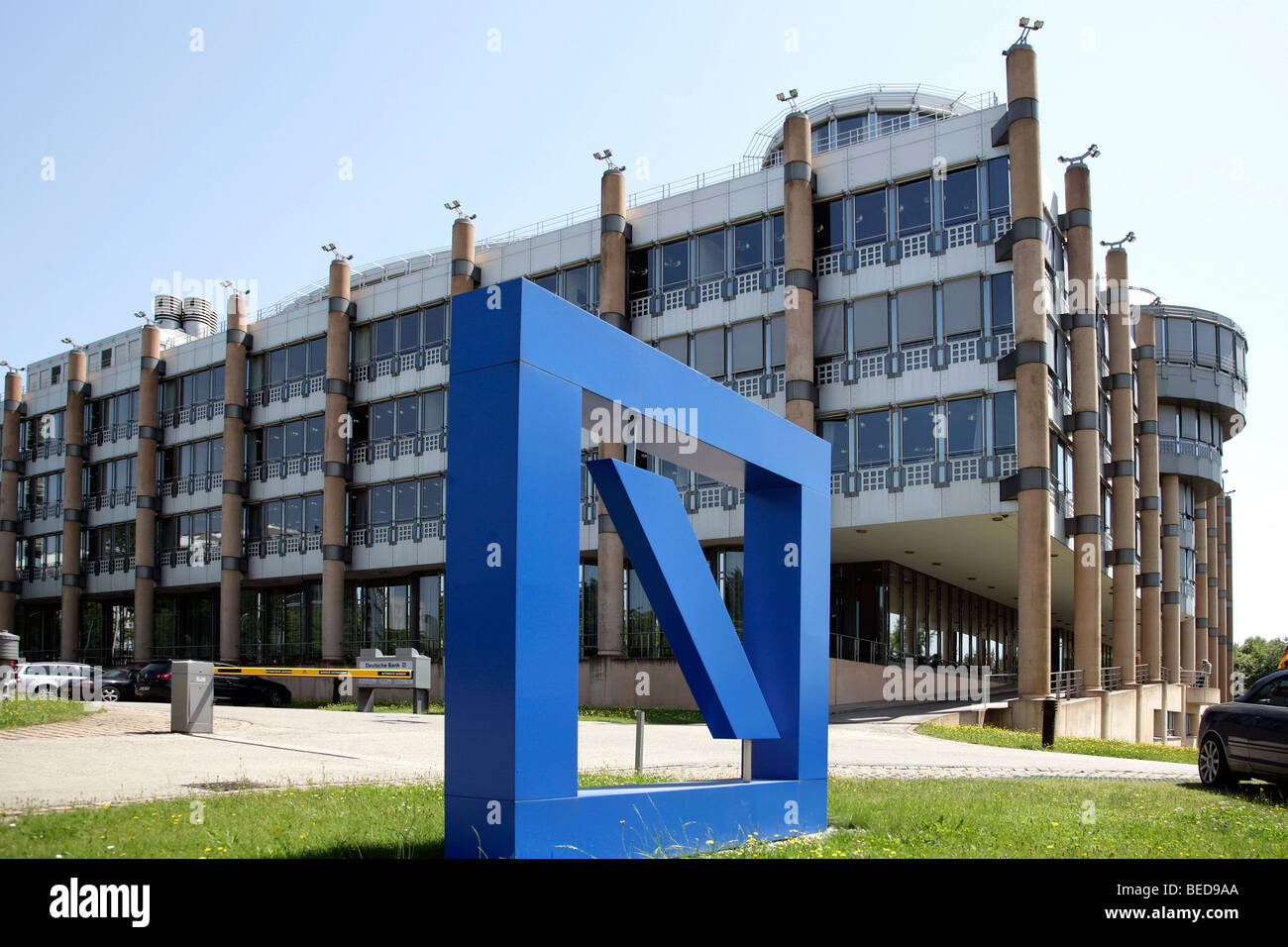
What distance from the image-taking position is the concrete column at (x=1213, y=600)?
68.3 m

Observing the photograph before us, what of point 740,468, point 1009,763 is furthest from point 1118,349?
point 740,468

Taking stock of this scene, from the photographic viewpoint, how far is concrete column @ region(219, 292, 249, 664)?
4338 centimetres

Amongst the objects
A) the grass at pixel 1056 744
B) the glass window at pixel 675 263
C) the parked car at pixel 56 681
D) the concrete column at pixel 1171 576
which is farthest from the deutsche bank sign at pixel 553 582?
the concrete column at pixel 1171 576

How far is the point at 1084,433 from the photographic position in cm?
3300

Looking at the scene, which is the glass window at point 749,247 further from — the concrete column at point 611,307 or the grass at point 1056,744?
the grass at point 1056,744

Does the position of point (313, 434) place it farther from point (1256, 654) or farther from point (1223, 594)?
point (1256, 654)

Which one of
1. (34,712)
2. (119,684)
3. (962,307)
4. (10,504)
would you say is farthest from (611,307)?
(10,504)

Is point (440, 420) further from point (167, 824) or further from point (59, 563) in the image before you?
point (167, 824)

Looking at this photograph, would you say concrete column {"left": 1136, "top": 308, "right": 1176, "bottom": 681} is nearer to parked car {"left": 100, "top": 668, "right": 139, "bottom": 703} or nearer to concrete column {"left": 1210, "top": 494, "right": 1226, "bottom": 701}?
concrete column {"left": 1210, "top": 494, "right": 1226, "bottom": 701}

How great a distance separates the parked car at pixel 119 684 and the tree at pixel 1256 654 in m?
115

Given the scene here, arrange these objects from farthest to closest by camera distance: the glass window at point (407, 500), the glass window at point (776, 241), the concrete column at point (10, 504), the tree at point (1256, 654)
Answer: the tree at point (1256, 654)
the concrete column at point (10, 504)
the glass window at point (407, 500)
the glass window at point (776, 241)

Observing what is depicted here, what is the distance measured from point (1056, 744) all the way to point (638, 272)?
19378mm
